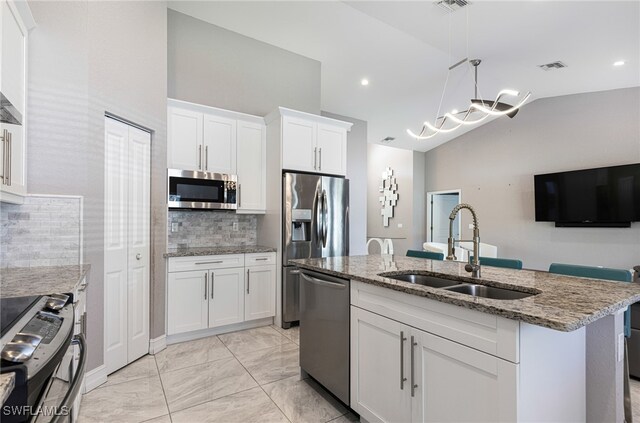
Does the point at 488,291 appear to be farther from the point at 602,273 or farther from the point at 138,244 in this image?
the point at 138,244

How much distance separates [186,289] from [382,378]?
225 cm

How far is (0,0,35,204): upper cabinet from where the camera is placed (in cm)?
175

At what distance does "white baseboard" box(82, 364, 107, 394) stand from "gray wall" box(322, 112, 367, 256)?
447cm

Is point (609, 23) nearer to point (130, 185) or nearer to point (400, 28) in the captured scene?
point (400, 28)

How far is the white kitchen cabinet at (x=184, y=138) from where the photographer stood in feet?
11.2

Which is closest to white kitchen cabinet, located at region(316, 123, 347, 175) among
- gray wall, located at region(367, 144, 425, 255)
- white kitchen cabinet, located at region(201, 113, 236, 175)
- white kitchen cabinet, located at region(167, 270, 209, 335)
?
white kitchen cabinet, located at region(201, 113, 236, 175)

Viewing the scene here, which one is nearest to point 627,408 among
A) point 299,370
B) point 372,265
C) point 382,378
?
point 382,378

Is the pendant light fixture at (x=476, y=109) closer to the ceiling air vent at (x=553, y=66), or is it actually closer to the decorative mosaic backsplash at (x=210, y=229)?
the ceiling air vent at (x=553, y=66)

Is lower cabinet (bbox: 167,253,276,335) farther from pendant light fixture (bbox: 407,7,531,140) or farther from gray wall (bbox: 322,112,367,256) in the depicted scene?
gray wall (bbox: 322,112,367,256)

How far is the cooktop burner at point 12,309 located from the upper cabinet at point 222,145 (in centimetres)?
227

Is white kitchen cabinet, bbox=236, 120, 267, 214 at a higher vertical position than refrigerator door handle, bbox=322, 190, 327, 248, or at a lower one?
higher

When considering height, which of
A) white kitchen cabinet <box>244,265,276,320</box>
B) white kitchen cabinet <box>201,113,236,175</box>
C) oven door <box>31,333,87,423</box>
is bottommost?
white kitchen cabinet <box>244,265,276,320</box>

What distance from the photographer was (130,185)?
2.80 metres

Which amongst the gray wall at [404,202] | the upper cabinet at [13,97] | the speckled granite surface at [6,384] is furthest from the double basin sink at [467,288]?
the gray wall at [404,202]
